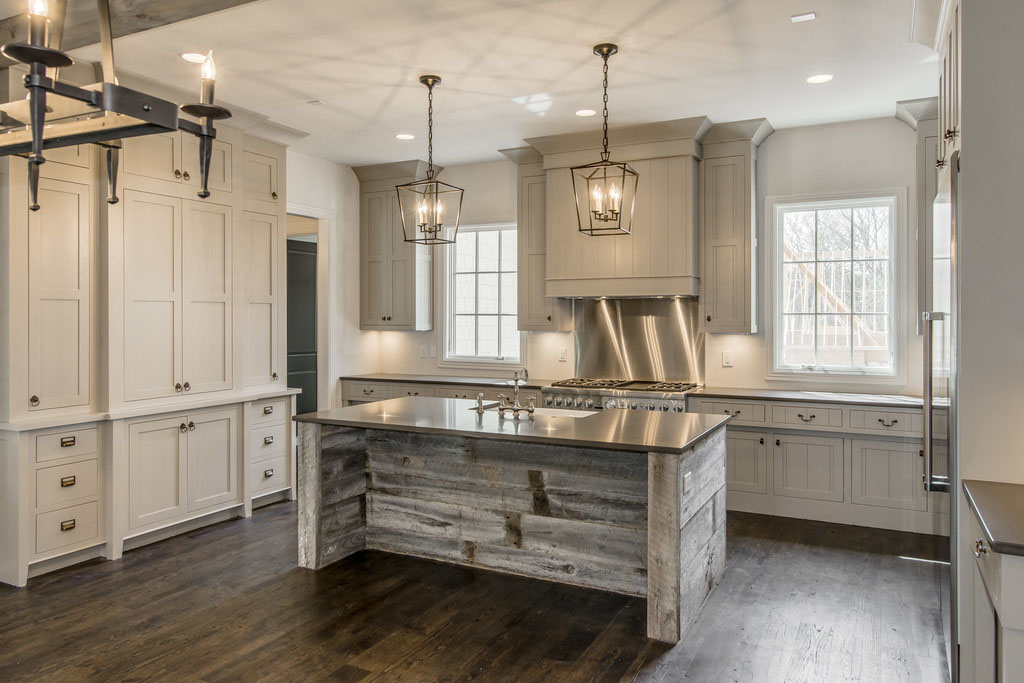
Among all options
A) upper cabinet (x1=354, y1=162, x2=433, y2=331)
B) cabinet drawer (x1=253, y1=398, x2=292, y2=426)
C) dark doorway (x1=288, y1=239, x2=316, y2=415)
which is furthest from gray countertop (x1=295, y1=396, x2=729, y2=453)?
dark doorway (x1=288, y1=239, x2=316, y2=415)

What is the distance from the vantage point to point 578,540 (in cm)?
354

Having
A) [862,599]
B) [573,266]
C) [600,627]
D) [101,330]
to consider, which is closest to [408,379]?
[573,266]

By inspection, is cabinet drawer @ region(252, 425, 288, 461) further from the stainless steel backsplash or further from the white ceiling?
the stainless steel backsplash

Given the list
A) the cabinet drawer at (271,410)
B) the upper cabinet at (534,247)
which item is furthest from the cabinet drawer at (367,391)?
the upper cabinet at (534,247)

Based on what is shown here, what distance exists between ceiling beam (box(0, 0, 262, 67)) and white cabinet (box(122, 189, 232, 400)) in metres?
1.03

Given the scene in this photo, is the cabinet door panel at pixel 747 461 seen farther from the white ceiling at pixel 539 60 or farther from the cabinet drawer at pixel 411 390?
the cabinet drawer at pixel 411 390

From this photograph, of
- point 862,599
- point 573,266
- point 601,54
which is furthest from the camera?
point 573,266

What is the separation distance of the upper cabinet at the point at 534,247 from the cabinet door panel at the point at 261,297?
6.40 ft

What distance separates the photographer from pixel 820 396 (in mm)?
4824

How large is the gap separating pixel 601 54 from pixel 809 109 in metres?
1.87

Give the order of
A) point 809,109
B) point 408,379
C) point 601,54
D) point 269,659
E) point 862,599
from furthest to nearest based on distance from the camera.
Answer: point 408,379 < point 809,109 < point 601,54 < point 862,599 < point 269,659

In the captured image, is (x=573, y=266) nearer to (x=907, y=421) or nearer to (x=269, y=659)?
(x=907, y=421)

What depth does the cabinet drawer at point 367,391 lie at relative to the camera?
20.8ft

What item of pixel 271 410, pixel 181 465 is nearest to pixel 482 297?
pixel 271 410
